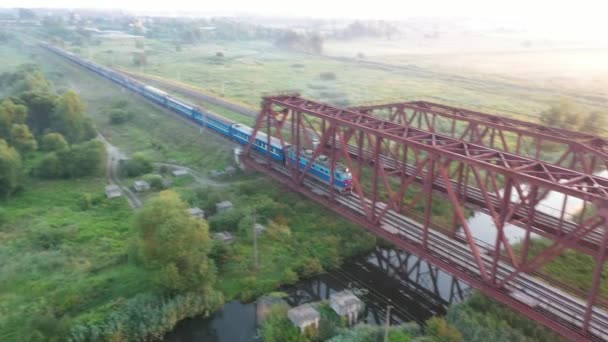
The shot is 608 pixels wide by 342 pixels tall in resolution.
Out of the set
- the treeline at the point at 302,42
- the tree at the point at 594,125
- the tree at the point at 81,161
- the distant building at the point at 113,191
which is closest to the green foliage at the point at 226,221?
the distant building at the point at 113,191

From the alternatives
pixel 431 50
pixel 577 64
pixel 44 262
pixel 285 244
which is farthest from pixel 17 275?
pixel 431 50

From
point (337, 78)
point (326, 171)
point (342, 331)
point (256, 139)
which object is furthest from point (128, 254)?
point (337, 78)

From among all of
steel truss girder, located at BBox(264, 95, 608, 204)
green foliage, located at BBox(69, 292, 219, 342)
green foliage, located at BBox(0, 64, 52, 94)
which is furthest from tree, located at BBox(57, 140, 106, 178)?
green foliage, located at BBox(0, 64, 52, 94)

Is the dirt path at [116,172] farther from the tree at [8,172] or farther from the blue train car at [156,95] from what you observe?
the blue train car at [156,95]

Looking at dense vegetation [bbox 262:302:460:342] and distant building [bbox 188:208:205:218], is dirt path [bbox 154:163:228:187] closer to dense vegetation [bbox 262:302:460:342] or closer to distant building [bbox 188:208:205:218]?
distant building [bbox 188:208:205:218]

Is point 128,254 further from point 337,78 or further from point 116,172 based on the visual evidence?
point 337,78

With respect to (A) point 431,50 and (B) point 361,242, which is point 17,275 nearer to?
(B) point 361,242

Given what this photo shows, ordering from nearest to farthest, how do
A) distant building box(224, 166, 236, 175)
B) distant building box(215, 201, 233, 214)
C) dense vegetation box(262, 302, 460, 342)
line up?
dense vegetation box(262, 302, 460, 342)
distant building box(215, 201, 233, 214)
distant building box(224, 166, 236, 175)
